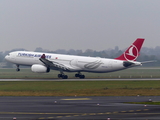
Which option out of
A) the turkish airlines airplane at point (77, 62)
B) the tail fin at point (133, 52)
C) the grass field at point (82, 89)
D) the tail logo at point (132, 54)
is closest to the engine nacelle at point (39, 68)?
the turkish airlines airplane at point (77, 62)

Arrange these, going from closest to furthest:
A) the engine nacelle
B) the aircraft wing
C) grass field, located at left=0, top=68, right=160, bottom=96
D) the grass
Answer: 1. the grass
2. grass field, located at left=0, top=68, right=160, bottom=96
3. the aircraft wing
4. the engine nacelle

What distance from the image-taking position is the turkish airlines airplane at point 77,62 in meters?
69.5

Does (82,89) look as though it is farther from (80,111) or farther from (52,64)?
(52,64)

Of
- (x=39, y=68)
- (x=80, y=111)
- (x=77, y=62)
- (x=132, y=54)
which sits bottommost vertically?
(x=80, y=111)

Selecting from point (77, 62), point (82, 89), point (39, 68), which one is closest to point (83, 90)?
point (82, 89)

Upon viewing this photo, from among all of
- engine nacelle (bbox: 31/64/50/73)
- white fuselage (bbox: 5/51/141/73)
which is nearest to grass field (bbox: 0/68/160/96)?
white fuselage (bbox: 5/51/141/73)

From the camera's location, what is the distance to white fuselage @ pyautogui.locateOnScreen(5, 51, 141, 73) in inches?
2761

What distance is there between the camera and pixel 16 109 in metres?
27.2

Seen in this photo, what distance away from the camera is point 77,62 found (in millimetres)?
72312

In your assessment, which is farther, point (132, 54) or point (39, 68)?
point (39, 68)

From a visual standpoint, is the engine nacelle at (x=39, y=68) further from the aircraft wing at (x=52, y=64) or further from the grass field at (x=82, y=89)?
the grass field at (x=82, y=89)

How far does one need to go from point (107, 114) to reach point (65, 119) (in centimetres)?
333

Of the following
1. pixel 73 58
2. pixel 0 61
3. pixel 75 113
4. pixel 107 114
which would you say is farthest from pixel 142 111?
pixel 0 61

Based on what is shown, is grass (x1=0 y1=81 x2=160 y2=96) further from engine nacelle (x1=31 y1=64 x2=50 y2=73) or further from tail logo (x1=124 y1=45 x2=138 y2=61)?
engine nacelle (x1=31 y1=64 x2=50 y2=73)
